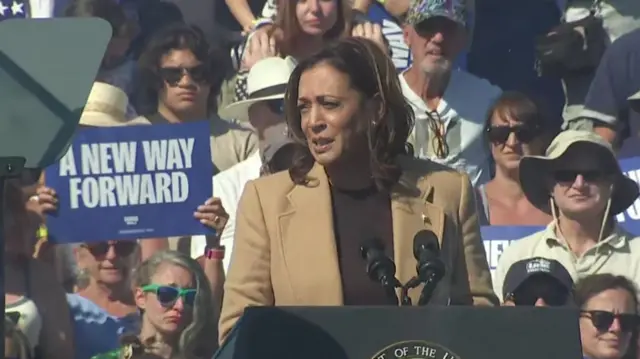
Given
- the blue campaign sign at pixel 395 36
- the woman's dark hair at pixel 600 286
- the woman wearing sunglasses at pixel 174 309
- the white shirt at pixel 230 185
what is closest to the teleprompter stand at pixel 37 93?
the woman wearing sunglasses at pixel 174 309

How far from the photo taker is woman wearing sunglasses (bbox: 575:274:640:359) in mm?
5730

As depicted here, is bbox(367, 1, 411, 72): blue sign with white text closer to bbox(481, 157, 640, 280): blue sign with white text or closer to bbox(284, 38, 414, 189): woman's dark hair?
bbox(481, 157, 640, 280): blue sign with white text

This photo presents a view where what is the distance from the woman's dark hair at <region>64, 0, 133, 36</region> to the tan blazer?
10.6 feet

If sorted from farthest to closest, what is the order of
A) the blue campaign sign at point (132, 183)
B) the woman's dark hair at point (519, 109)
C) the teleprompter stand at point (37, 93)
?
1. the woman's dark hair at point (519, 109)
2. the blue campaign sign at point (132, 183)
3. the teleprompter stand at point (37, 93)

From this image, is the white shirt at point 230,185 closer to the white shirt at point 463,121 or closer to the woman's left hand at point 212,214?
the woman's left hand at point 212,214

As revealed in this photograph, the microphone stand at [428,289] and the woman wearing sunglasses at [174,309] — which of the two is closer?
the microphone stand at [428,289]

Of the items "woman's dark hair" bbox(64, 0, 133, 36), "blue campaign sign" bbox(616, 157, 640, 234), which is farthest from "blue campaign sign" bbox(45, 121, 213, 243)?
"blue campaign sign" bbox(616, 157, 640, 234)

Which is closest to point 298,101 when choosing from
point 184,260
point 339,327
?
point 339,327

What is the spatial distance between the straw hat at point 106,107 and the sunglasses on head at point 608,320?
208 centimetres

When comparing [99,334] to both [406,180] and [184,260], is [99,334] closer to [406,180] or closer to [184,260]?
[184,260]

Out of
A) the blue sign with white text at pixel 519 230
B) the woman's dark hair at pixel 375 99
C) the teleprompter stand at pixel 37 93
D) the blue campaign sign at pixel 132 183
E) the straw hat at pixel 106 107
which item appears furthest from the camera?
the straw hat at pixel 106 107

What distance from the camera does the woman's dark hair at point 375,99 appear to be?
12.3 feet

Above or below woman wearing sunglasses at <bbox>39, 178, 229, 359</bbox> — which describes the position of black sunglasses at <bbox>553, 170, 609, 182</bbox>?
above

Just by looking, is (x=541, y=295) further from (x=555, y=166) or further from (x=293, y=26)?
(x=293, y=26)
